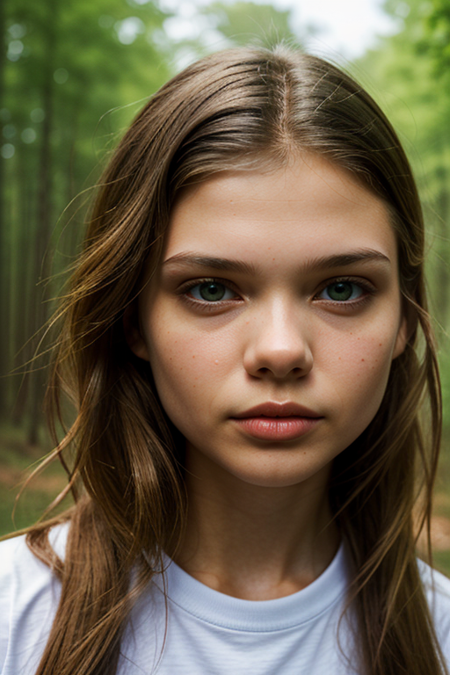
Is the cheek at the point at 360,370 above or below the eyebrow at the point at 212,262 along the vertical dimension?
below

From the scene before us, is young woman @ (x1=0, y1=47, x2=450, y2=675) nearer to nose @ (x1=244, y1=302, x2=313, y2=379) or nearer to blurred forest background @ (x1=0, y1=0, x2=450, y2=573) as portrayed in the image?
nose @ (x1=244, y1=302, x2=313, y2=379)

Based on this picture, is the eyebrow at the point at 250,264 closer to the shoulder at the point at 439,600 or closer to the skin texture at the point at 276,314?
the skin texture at the point at 276,314

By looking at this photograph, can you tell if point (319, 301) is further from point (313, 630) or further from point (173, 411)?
point (313, 630)

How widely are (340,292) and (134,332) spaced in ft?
2.00

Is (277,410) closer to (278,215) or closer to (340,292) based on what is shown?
(340,292)

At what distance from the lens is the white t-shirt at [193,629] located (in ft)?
5.21

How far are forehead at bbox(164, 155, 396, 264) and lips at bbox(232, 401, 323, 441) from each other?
0.35 metres

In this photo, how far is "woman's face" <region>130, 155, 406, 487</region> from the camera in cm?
143

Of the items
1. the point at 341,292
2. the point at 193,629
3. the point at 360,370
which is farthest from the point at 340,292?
the point at 193,629

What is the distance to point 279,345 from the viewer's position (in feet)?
4.49

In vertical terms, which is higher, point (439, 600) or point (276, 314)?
point (276, 314)

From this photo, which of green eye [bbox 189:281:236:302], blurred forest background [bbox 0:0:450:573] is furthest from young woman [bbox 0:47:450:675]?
blurred forest background [bbox 0:0:450:573]

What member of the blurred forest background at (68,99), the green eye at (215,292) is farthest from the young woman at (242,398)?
the blurred forest background at (68,99)

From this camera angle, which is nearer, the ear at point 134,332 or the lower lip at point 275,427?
the lower lip at point 275,427
